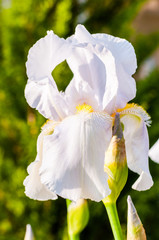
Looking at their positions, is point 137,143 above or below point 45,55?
below

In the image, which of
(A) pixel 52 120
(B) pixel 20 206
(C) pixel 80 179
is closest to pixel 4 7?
(B) pixel 20 206

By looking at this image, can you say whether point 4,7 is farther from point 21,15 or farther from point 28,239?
point 28,239


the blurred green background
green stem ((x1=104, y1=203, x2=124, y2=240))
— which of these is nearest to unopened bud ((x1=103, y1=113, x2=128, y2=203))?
green stem ((x1=104, y1=203, x2=124, y2=240))

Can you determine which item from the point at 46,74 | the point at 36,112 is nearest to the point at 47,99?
the point at 46,74

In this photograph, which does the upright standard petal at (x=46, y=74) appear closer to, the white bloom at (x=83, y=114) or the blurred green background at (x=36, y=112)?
the white bloom at (x=83, y=114)

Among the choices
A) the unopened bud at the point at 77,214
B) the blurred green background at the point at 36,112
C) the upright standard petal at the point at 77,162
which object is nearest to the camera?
the upright standard petal at the point at 77,162

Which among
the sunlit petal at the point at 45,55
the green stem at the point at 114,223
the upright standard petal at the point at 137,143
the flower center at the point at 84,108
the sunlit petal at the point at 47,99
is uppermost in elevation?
the sunlit petal at the point at 45,55

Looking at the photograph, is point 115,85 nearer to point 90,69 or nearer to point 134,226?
point 90,69

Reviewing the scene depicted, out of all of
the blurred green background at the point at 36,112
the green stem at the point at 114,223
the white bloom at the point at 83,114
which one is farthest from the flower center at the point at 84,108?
the blurred green background at the point at 36,112
